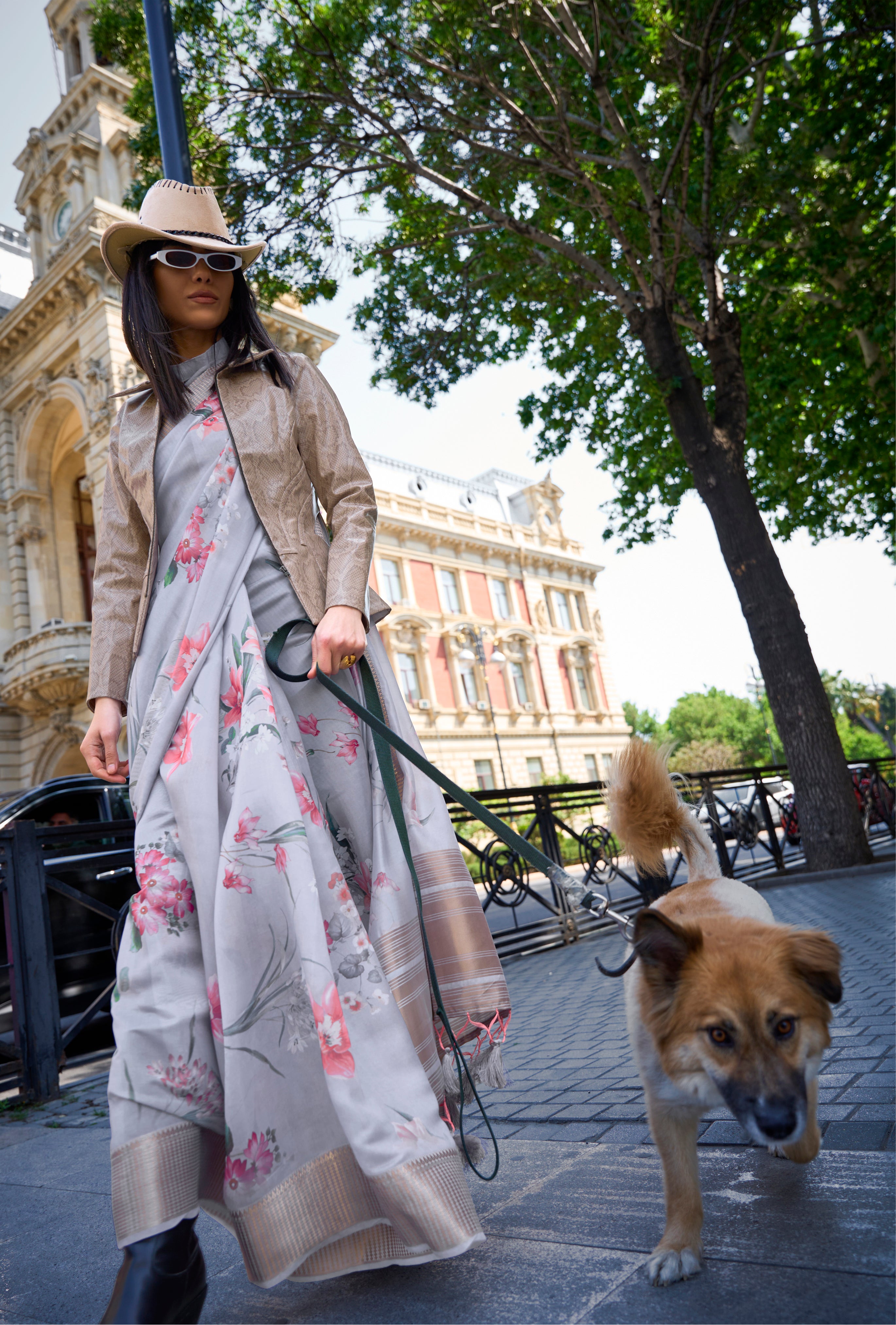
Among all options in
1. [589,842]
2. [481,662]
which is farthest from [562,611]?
[589,842]

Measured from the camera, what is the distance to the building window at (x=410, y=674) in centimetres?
3897

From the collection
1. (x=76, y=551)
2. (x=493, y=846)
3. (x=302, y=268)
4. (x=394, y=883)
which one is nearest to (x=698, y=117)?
(x=302, y=268)

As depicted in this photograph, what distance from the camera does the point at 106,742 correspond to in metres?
2.33

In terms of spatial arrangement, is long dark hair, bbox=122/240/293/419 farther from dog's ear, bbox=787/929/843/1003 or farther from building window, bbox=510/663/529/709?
building window, bbox=510/663/529/709

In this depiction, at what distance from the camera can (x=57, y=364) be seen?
992 inches

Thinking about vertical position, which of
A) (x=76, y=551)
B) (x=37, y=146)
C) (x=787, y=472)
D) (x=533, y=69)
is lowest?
(x=787, y=472)

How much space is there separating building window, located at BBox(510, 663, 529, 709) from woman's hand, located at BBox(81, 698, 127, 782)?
139ft

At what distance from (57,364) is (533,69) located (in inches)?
744

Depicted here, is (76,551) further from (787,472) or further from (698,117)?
(698,117)

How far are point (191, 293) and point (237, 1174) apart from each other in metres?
2.09

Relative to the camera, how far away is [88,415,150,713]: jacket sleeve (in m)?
2.41

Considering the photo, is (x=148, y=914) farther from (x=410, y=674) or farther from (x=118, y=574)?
(x=410, y=674)

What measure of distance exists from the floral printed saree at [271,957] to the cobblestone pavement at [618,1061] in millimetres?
1013

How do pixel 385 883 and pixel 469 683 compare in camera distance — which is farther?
pixel 469 683
